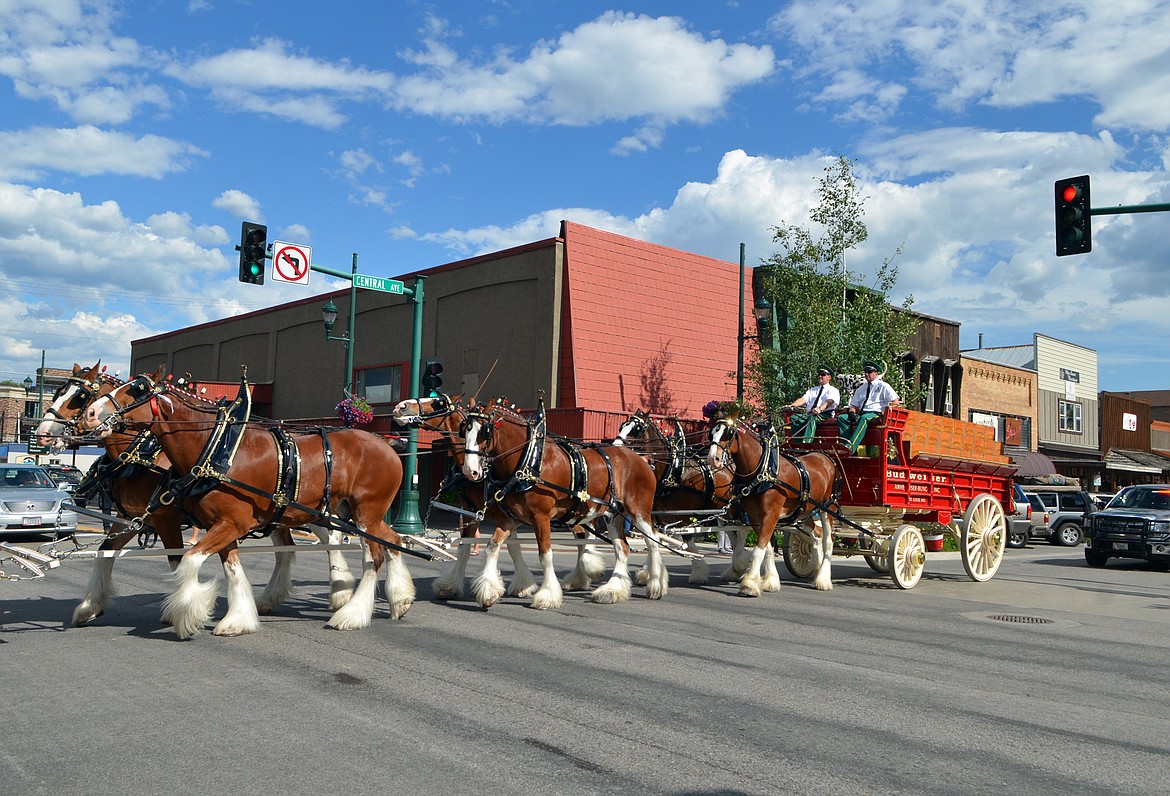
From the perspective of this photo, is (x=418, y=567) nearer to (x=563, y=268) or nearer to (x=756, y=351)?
(x=563, y=268)

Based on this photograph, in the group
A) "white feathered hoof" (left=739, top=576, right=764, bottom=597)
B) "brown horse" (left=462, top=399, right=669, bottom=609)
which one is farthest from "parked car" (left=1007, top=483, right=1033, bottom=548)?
"brown horse" (left=462, top=399, right=669, bottom=609)

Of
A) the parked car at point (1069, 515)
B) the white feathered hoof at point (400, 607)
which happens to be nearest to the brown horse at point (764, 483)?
the white feathered hoof at point (400, 607)

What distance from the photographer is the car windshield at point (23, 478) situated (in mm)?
21344

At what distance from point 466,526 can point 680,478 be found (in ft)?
11.6

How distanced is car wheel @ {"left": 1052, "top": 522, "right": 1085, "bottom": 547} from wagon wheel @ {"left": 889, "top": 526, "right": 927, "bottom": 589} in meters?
18.8

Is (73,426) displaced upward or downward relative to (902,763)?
upward

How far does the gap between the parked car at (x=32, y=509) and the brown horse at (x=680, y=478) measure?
12060 mm

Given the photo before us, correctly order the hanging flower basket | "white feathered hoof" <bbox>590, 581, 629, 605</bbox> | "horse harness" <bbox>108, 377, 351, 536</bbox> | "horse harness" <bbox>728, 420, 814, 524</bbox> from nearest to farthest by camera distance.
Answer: "horse harness" <bbox>108, 377, 351, 536</bbox> < "white feathered hoof" <bbox>590, 581, 629, 605</bbox> < "horse harness" <bbox>728, 420, 814, 524</bbox> < the hanging flower basket

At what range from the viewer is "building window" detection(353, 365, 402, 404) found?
34.0 m

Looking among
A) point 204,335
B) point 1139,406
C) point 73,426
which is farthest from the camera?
point 1139,406

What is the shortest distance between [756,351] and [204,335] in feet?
96.9

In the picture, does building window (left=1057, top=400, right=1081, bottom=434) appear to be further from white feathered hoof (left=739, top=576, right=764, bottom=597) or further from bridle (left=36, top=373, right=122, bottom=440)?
bridle (left=36, top=373, right=122, bottom=440)

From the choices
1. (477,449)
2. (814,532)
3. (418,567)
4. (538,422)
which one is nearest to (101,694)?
(477,449)

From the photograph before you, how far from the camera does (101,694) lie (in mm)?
6672
